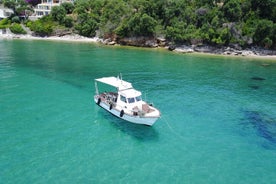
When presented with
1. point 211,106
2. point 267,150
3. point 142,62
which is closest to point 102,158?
point 267,150

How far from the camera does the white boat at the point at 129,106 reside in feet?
95.2

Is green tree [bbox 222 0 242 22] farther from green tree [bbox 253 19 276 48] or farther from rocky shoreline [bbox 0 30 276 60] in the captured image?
rocky shoreline [bbox 0 30 276 60]

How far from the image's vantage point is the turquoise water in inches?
892

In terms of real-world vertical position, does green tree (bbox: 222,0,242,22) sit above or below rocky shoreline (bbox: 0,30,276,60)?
A: above

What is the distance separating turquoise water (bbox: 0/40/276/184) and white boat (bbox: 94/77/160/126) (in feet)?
4.28

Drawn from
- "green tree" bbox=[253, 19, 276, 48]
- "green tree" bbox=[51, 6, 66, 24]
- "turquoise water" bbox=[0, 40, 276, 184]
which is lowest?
"turquoise water" bbox=[0, 40, 276, 184]

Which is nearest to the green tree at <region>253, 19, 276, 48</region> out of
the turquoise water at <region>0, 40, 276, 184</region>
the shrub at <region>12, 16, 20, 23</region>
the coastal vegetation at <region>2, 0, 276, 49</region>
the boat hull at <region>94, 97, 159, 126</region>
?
the coastal vegetation at <region>2, 0, 276, 49</region>

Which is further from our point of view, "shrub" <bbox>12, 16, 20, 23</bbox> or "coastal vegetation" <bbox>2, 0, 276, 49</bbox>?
"shrub" <bbox>12, 16, 20, 23</bbox>

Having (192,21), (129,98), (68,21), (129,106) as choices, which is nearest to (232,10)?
(192,21)

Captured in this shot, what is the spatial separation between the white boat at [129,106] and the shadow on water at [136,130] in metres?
0.80

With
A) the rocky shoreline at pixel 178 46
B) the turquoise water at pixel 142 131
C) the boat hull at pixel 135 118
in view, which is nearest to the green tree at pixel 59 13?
the rocky shoreline at pixel 178 46

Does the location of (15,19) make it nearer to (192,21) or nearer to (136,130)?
(192,21)

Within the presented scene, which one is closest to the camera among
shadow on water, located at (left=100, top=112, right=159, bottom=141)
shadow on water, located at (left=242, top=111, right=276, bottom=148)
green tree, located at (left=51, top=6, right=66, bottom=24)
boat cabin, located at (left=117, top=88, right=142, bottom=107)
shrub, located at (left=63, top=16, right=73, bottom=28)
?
shadow on water, located at (left=100, top=112, right=159, bottom=141)

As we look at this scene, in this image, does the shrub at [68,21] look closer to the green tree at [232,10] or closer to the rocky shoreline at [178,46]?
the rocky shoreline at [178,46]
